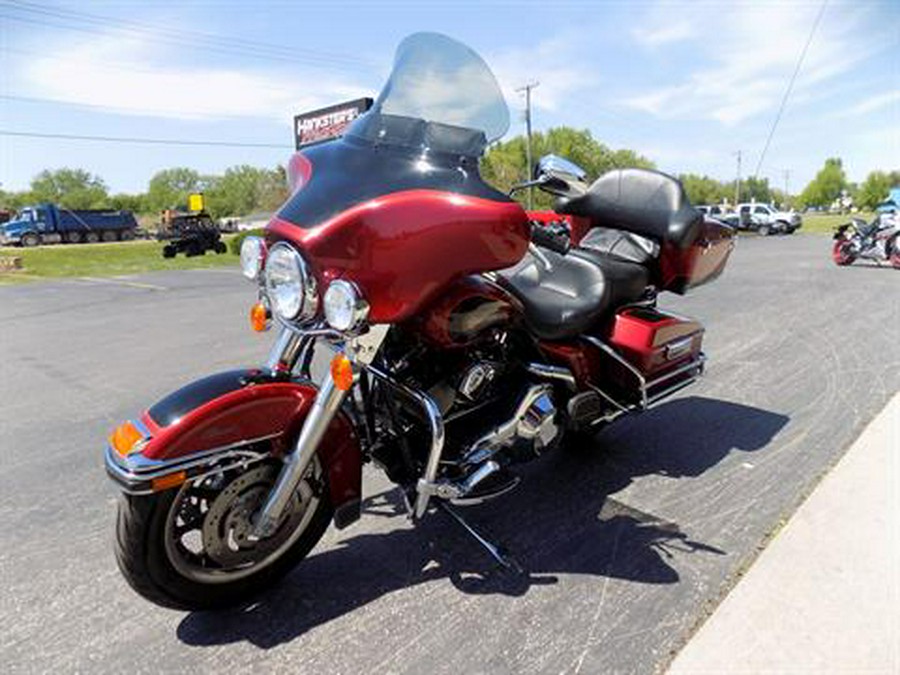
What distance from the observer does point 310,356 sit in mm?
2666

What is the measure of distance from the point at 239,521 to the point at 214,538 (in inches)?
3.9

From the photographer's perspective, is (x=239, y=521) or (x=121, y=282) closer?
(x=239, y=521)

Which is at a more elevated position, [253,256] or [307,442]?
[253,256]

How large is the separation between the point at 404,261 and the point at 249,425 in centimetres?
77

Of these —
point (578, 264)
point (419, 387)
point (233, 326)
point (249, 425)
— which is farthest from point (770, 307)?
point (249, 425)

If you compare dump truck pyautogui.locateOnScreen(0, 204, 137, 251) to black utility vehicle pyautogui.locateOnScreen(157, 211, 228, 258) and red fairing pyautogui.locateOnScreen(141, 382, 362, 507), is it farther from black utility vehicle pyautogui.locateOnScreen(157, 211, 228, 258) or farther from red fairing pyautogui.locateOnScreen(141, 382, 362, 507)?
red fairing pyautogui.locateOnScreen(141, 382, 362, 507)

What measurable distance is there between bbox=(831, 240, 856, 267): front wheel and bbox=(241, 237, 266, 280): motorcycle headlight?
15.5 metres

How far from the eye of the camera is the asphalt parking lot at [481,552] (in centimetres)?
221

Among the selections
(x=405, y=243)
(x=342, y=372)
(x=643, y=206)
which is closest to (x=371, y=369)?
(x=342, y=372)

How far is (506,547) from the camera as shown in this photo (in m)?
2.82

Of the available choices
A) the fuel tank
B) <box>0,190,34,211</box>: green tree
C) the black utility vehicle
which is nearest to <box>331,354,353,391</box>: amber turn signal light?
the fuel tank

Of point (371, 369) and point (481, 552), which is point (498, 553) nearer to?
point (481, 552)

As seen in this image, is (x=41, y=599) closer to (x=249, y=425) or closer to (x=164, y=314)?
(x=249, y=425)

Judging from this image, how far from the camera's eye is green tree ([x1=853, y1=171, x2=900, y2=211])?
93.2 metres
